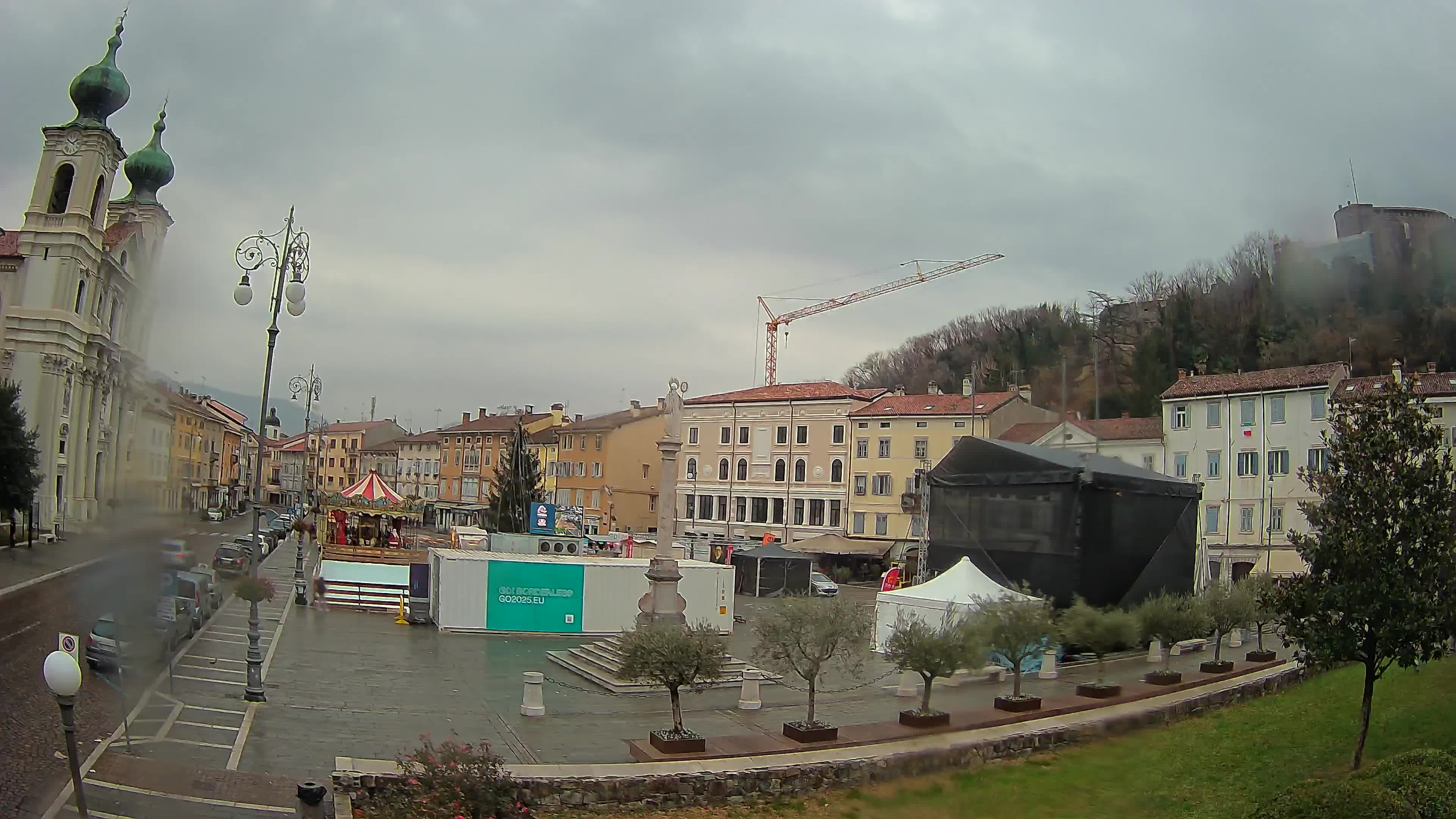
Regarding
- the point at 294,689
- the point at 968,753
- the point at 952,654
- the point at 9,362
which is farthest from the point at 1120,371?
the point at 9,362

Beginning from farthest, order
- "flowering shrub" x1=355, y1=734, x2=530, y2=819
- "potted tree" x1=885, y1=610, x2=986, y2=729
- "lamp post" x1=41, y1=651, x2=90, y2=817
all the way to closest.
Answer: "potted tree" x1=885, y1=610, x2=986, y2=729 → "flowering shrub" x1=355, y1=734, x2=530, y2=819 → "lamp post" x1=41, y1=651, x2=90, y2=817

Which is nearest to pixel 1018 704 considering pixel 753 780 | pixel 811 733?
pixel 811 733

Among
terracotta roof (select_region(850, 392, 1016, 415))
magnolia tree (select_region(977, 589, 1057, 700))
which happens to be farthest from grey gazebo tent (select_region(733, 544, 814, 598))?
magnolia tree (select_region(977, 589, 1057, 700))

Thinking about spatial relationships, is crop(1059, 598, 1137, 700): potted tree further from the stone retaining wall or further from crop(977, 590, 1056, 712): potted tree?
the stone retaining wall

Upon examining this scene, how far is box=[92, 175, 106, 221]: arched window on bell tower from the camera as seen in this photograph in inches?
295

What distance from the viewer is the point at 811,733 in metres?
14.1

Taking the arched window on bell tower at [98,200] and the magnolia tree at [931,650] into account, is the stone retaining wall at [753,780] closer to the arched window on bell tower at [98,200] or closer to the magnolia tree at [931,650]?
the magnolia tree at [931,650]

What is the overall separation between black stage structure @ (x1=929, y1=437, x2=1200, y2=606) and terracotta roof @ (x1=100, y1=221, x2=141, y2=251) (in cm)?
2479

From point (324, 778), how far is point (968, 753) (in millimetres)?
8857

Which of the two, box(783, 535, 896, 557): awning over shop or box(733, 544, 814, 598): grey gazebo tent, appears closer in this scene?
box(733, 544, 814, 598): grey gazebo tent

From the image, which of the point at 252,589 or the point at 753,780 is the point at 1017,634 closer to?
the point at 753,780

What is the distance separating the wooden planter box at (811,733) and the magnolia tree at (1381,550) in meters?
6.73

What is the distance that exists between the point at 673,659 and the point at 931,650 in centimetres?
455

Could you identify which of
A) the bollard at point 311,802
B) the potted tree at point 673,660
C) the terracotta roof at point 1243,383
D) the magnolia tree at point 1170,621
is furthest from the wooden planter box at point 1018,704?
the terracotta roof at point 1243,383
